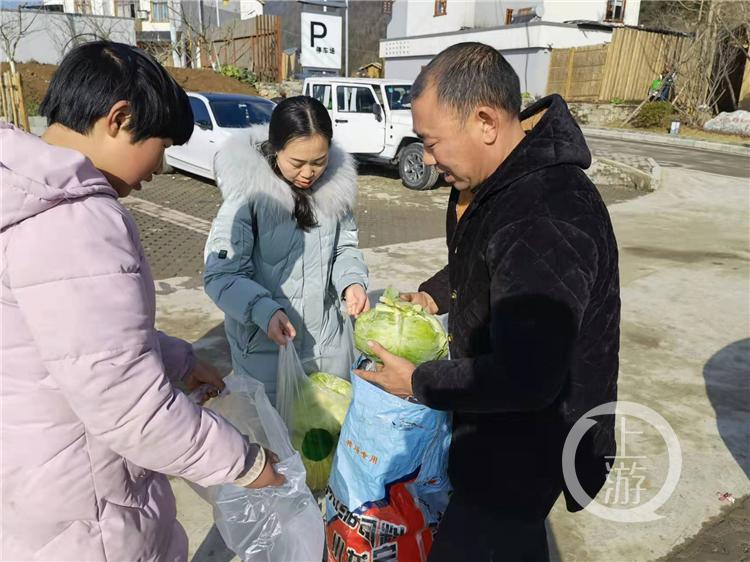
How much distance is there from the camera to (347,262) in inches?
106

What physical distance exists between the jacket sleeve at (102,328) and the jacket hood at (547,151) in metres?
0.89

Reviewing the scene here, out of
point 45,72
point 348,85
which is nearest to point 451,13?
point 45,72

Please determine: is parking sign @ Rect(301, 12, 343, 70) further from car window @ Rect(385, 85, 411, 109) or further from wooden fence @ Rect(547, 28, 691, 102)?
wooden fence @ Rect(547, 28, 691, 102)

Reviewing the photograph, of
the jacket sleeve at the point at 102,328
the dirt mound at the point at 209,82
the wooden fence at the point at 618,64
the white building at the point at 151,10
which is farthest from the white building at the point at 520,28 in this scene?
the jacket sleeve at the point at 102,328

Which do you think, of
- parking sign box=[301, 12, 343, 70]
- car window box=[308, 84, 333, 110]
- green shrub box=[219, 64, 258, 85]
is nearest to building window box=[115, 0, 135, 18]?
green shrub box=[219, 64, 258, 85]

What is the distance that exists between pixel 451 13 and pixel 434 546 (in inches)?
1306

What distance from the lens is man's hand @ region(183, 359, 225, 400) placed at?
1.81m

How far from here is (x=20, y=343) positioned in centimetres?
113

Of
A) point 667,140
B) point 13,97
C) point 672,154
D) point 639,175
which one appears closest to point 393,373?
point 639,175

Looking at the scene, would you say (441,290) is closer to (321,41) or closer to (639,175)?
(639,175)

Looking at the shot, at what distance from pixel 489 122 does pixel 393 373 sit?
2.42ft

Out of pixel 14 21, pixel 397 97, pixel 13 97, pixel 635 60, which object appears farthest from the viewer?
pixel 635 60

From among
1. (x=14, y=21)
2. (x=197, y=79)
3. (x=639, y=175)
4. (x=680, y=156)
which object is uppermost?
(x=14, y=21)

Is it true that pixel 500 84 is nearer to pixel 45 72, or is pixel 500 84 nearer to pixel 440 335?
pixel 440 335
